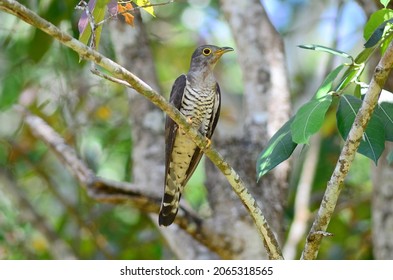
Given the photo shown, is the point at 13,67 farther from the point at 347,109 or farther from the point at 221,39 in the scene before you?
the point at 347,109

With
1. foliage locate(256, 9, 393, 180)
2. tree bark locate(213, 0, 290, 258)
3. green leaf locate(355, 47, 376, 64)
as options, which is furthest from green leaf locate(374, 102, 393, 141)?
tree bark locate(213, 0, 290, 258)

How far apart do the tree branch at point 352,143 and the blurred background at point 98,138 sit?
2804mm

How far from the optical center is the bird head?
4.76 meters

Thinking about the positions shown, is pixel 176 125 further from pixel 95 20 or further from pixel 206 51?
pixel 95 20

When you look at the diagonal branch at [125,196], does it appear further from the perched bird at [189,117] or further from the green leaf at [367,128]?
the green leaf at [367,128]

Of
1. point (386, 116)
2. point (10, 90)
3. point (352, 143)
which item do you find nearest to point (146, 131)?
point (10, 90)

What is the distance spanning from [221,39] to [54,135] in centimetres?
337

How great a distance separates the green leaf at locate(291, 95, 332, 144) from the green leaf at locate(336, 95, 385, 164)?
0.14 metres

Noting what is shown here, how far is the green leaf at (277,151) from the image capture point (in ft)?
10.5

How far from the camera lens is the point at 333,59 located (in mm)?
6352

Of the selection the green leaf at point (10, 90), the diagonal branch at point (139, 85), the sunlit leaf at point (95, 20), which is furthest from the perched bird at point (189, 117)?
the green leaf at point (10, 90)

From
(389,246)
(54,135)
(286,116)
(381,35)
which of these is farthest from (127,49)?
(381,35)

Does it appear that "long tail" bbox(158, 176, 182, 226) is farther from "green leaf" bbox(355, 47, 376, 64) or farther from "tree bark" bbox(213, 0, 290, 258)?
"green leaf" bbox(355, 47, 376, 64)

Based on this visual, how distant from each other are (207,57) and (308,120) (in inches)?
74.8
